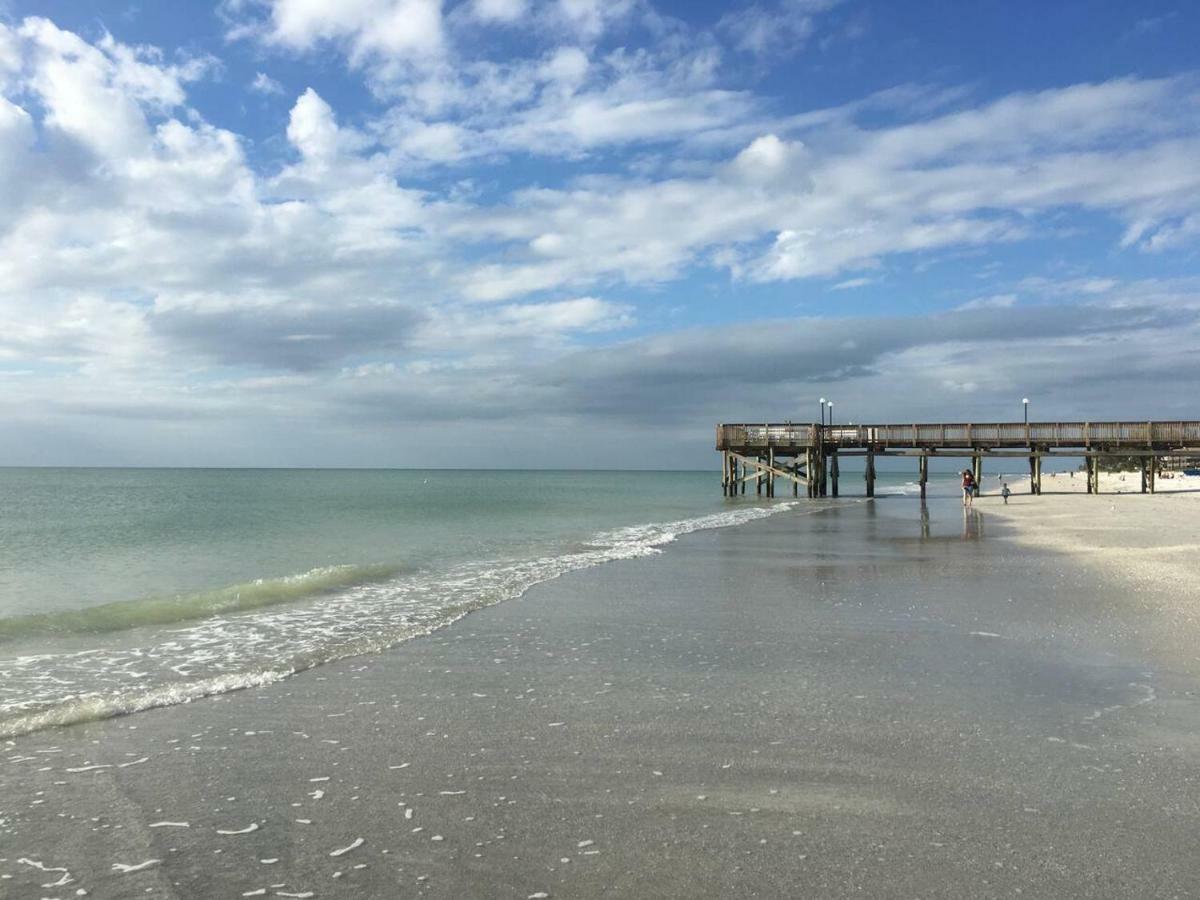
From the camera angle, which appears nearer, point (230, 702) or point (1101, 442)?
point (230, 702)

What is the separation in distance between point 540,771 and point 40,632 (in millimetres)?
9823

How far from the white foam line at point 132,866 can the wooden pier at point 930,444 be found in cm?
4599

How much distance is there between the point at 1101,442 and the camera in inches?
1813

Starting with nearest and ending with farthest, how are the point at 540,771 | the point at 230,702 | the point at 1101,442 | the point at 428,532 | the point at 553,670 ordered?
1. the point at 540,771
2. the point at 230,702
3. the point at 553,670
4. the point at 428,532
5. the point at 1101,442

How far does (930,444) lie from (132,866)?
4836 cm

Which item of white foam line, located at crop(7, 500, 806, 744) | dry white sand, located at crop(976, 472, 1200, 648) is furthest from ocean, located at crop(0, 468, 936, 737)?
dry white sand, located at crop(976, 472, 1200, 648)

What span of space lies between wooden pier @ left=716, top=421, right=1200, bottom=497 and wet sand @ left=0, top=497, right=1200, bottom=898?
128 feet

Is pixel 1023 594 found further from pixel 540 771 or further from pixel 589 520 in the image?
pixel 589 520

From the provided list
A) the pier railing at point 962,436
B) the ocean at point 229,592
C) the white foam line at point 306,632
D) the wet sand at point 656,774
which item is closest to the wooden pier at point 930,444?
the pier railing at point 962,436

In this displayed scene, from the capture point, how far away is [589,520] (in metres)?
37.8

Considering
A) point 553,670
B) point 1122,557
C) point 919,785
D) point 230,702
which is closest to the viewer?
point 919,785

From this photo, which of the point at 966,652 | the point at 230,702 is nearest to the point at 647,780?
the point at 230,702

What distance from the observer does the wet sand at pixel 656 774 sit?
4.04 metres

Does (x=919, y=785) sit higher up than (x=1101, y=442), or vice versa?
(x=1101, y=442)
